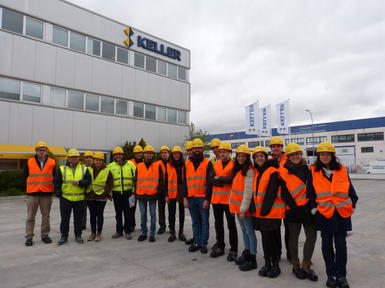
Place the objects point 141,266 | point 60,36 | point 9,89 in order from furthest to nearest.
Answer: point 60,36, point 9,89, point 141,266

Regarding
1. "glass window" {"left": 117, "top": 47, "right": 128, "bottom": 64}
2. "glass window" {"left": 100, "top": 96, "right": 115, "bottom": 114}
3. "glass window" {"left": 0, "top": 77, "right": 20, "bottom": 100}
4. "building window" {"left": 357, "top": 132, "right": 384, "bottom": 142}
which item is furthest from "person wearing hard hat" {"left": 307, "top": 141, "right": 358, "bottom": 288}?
"building window" {"left": 357, "top": 132, "right": 384, "bottom": 142}

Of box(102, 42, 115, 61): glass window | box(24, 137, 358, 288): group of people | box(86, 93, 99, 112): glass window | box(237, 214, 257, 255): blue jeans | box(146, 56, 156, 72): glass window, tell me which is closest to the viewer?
box(24, 137, 358, 288): group of people

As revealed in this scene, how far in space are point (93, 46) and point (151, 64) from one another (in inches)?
179

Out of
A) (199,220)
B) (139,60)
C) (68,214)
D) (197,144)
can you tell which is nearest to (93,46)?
(139,60)

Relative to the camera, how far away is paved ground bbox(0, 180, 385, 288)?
4.11 meters

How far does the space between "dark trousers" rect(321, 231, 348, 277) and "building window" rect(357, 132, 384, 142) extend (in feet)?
201

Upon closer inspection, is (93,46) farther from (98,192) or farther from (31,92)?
(98,192)

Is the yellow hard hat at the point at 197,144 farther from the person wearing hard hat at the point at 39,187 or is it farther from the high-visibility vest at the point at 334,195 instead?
the person wearing hard hat at the point at 39,187

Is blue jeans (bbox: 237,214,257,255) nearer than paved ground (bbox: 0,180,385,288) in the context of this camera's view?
No

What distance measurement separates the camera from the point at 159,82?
2255 cm

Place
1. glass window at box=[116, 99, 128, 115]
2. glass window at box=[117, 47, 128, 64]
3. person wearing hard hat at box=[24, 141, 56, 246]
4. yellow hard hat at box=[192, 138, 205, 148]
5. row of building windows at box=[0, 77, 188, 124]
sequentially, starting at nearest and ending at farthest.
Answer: yellow hard hat at box=[192, 138, 205, 148] → person wearing hard hat at box=[24, 141, 56, 246] → row of building windows at box=[0, 77, 188, 124] → glass window at box=[116, 99, 128, 115] → glass window at box=[117, 47, 128, 64]

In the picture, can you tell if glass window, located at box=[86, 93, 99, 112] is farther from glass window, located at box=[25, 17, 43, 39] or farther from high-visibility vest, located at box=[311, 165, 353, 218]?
high-visibility vest, located at box=[311, 165, 353, 218]

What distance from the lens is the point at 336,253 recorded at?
393 cm

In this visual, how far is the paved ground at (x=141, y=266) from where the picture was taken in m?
4.11
